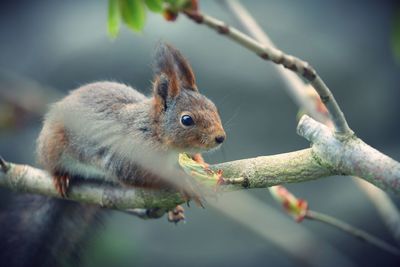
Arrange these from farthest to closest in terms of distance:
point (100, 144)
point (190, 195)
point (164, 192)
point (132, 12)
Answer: point (100, 144), point (164, 192), point (190, 195), point (132, 12)

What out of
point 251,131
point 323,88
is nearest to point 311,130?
point 323,88

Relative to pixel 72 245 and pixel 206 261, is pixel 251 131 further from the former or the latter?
pixel 72 245

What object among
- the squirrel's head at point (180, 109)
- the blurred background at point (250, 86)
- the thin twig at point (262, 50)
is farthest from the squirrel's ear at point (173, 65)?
the blurred background at point (250, 86)

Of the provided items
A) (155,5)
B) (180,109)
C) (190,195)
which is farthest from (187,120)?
(155,5)

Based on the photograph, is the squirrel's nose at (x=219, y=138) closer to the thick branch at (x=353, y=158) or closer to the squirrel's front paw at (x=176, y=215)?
the squirrel's front paw at (x=176, y=215)

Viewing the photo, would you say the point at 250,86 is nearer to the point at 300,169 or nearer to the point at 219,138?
the point at 219,138

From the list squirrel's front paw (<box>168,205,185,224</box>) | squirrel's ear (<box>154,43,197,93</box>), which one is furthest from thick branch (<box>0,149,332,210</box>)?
squirrel's ear (<box>154,43,197,93</box>)

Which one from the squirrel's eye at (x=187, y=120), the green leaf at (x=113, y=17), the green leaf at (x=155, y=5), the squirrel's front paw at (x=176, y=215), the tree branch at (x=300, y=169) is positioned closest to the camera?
the tree branch at (x=300, y=169)
